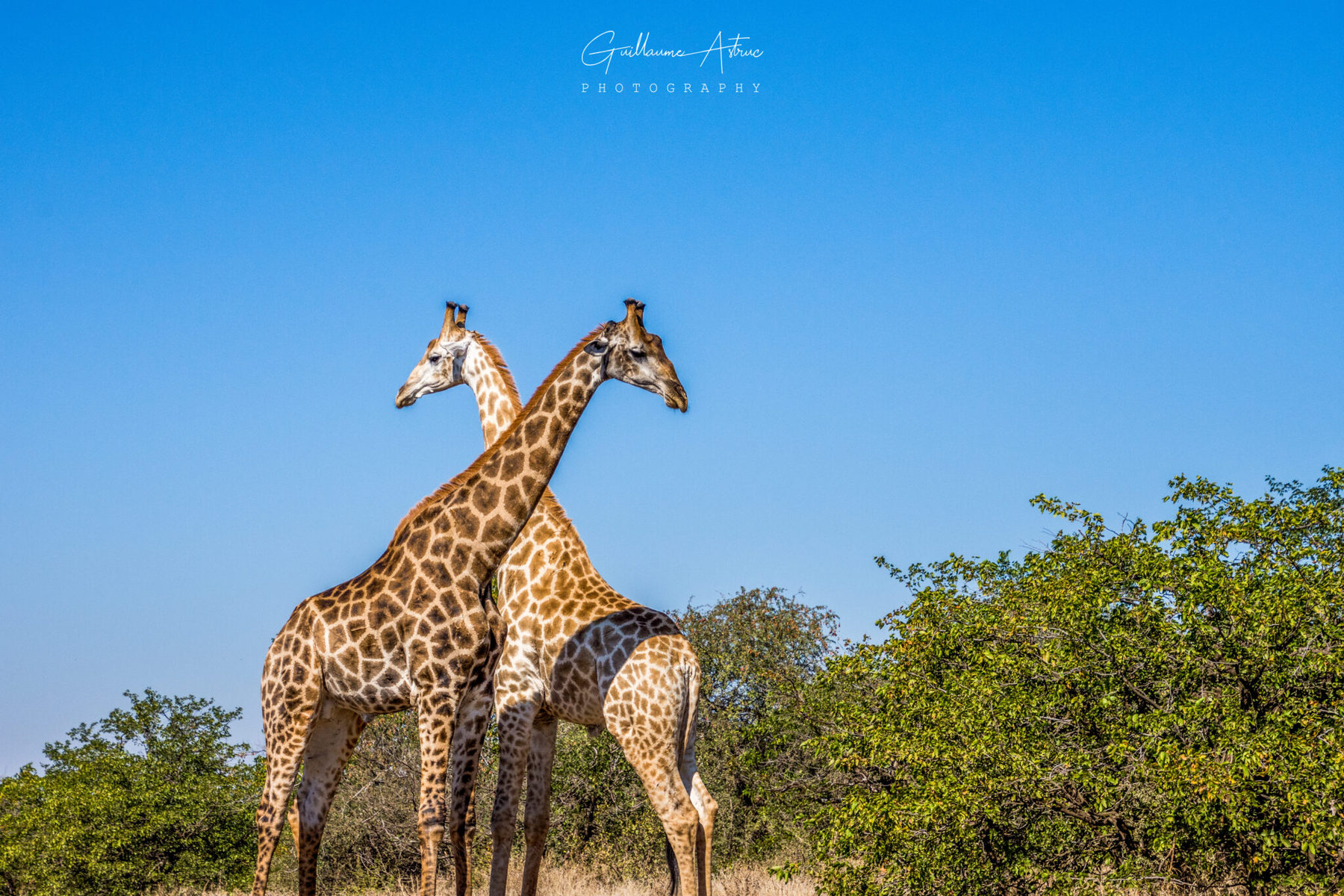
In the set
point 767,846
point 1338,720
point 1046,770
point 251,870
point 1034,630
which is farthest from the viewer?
point 251,870

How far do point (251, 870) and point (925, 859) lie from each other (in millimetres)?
11929

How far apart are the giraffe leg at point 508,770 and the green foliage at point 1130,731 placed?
3.06m

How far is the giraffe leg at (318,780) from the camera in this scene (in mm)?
9375

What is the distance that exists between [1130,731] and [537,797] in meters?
5.11

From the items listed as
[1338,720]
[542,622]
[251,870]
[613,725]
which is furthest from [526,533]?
[251,870]

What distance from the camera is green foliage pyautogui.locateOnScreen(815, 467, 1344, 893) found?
31.4 ft

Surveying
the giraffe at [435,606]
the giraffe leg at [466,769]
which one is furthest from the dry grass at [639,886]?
the giraffe at [435,606]

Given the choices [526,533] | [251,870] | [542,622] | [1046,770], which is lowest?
[251,870]

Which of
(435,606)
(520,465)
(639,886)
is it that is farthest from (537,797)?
(639,886)

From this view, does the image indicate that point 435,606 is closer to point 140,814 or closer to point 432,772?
point 432,772

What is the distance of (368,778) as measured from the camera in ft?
60.3

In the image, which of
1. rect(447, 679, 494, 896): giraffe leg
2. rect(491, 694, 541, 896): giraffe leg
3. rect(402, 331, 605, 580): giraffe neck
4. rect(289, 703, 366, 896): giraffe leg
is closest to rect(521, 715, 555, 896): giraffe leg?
rect(491, 694, 541, 896): giraffe leg

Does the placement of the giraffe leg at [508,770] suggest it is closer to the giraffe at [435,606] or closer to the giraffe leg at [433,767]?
the giraffe at [435,606]

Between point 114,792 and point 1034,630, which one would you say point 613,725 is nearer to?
point 1034,630
